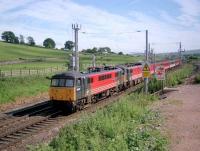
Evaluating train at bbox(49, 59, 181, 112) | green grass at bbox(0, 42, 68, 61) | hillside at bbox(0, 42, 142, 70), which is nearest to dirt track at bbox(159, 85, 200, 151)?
train at bbox(49, 59, 181, 112)

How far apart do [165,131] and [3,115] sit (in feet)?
41.7

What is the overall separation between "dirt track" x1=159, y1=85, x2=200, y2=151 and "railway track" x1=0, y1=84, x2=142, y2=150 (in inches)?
247

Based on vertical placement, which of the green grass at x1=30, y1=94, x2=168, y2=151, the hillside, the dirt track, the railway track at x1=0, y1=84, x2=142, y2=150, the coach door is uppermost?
the hillside

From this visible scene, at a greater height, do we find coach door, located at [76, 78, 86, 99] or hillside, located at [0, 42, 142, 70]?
hillside, located at [0, 42, 142, 70]

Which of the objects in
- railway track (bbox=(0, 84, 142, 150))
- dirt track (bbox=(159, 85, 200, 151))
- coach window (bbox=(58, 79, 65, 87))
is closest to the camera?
dirt track (bbox=(159, 85, 200, 151))

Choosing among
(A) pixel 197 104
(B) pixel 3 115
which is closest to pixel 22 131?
(B) pixel 3 115

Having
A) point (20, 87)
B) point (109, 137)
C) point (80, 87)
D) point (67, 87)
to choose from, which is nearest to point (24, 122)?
point (67, 87)

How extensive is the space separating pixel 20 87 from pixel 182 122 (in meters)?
19.3

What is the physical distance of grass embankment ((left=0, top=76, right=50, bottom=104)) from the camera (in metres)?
31.7

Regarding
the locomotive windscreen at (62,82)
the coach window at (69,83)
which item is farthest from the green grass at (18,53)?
the coach window at (69,83)

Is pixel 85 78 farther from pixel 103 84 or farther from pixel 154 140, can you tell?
pixel 154 140

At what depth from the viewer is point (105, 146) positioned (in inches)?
522

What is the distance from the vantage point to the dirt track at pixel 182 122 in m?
15.2

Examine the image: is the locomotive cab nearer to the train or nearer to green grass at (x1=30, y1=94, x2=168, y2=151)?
the train
